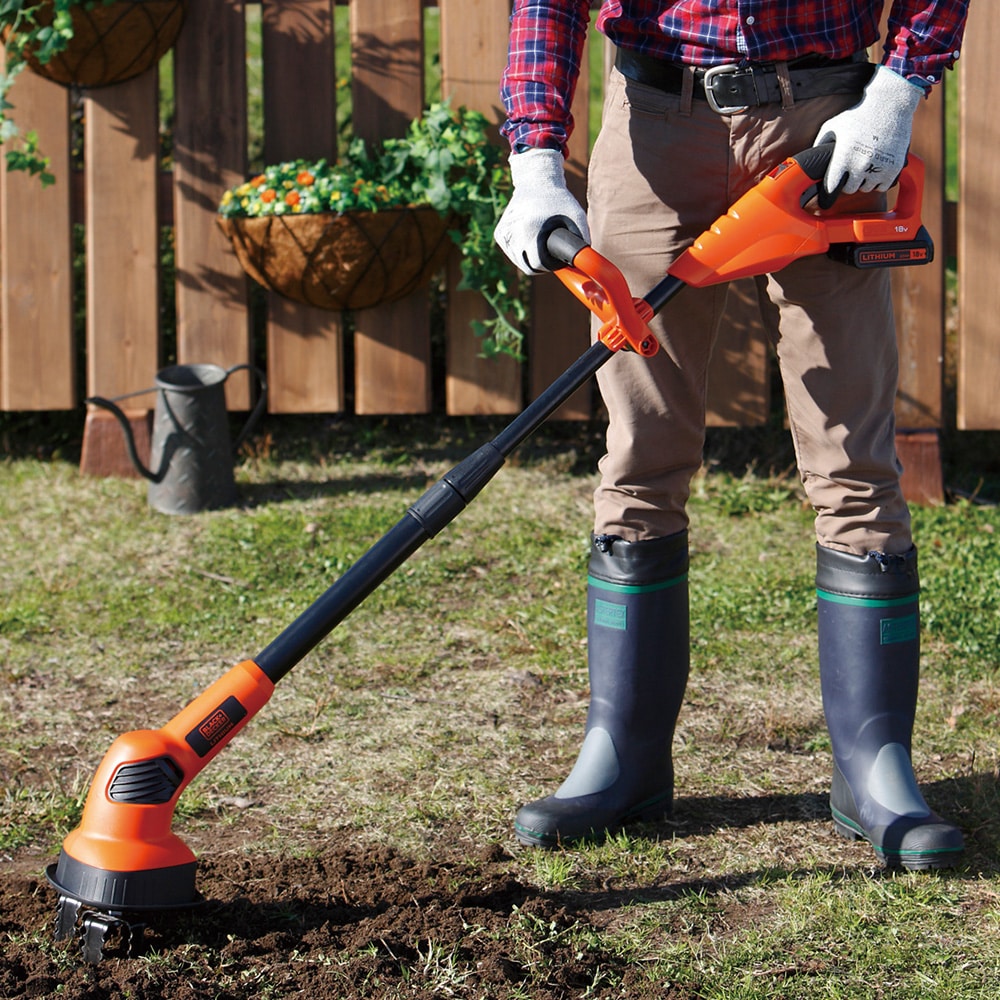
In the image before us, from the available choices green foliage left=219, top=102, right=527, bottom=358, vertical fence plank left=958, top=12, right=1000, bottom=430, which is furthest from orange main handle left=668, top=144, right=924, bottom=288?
vertical fence plank left=958, top=12, right=1000, bottom=430

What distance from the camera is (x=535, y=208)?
2258mm

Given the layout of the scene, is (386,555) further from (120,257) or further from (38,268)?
(38,268)

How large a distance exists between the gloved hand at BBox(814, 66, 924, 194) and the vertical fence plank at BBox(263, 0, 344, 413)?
2590 mm

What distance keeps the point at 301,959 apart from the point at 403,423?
325 centimetres

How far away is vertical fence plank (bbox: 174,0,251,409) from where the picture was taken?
4.50 m

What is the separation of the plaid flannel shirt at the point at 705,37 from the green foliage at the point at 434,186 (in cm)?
193

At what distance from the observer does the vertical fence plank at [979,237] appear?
4.27 m

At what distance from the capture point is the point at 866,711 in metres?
2.53

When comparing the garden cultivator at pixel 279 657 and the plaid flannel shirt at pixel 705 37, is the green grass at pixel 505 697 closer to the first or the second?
the garden cultivator at pixel 279 657

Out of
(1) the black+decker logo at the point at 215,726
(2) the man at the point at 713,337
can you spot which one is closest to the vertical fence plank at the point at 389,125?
(2) the man at the point at 713,337

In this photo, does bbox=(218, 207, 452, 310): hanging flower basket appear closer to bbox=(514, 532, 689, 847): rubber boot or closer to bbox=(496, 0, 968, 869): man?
bbox=(496, 0, 968, 869): man

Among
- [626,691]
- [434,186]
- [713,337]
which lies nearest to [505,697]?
[626,691]

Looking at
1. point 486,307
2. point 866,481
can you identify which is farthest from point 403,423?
point 866,481

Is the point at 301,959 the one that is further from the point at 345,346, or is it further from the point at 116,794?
the point at 345,346
